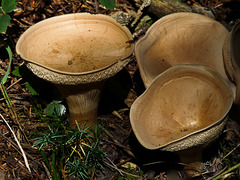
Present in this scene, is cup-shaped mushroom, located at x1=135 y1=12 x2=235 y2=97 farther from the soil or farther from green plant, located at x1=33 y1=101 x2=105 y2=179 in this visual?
green plant, located at x1=33 y1=101 x2=105 y2=179

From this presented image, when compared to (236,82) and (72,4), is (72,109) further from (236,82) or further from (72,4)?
(236,82)

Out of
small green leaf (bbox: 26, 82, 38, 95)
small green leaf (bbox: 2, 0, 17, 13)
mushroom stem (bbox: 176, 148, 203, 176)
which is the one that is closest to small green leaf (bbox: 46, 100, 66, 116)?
small green leaf (bbox: 26, 82, 38, 95)

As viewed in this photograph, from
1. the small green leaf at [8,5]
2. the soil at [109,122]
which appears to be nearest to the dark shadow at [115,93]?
the soil at [109,122]

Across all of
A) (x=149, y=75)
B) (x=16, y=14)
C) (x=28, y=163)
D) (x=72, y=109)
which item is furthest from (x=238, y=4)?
(x=28, y=163)

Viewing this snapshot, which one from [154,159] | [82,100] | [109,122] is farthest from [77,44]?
[154,159]

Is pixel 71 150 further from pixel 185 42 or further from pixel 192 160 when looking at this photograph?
pixel 185 42

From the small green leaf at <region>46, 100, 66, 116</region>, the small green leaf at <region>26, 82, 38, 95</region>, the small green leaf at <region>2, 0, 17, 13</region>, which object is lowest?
the small green leaf at <region>46, 100, 66, 116</region>
